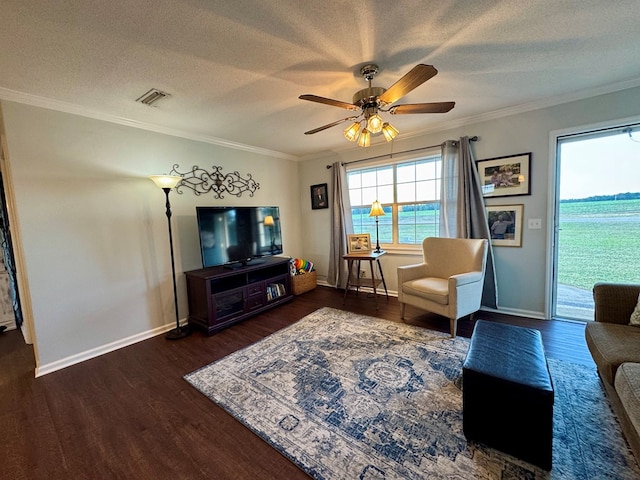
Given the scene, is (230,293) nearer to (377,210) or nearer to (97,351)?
(97,351)

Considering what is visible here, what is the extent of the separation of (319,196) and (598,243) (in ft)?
12.0

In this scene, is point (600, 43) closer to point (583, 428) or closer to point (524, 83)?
point (524, 83)

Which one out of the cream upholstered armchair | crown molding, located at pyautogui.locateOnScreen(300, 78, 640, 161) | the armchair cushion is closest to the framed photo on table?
the cream upholstered armchair

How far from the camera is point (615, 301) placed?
5.95ft

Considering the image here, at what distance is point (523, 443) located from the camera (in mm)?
1271

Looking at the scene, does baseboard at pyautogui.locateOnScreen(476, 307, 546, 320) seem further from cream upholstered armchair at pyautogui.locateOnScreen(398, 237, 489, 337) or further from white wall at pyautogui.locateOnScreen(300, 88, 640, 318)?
cream upholstered armchair at pyautogui.locateOnScreen(398, 237, 489, 337)

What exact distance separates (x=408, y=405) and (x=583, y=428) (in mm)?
928

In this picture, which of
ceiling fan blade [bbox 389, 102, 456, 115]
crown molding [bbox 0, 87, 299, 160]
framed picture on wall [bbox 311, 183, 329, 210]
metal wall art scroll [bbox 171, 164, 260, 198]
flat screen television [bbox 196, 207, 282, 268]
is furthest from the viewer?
framed picture on wall [bbox 311, 183, 329, 210]

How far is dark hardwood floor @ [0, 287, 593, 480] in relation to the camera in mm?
1363

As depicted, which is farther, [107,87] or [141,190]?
[141,190]

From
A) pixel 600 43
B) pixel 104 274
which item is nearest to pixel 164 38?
pixel 104 274

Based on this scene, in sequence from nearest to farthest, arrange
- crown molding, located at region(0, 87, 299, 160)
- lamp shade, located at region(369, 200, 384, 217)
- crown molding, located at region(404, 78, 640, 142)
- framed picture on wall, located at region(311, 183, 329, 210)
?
crown molding, located at region(0, 87, 299, 160), crown molding, located at region(404, 78, 640, 142), lamp shade, located at region(369, 200, 384, 217), framed picture on wall, located at region(311, 183, 329, 210)

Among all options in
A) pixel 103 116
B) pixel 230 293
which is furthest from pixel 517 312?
pixel 103 116

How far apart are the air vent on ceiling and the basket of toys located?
2.58 m
